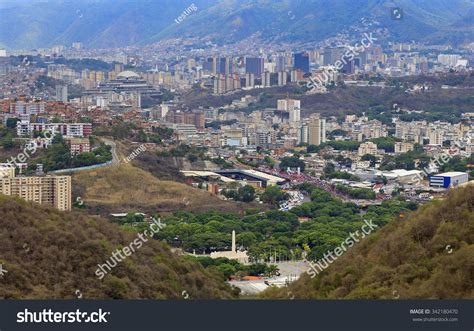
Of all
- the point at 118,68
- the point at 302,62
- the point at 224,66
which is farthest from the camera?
the point at 224,66

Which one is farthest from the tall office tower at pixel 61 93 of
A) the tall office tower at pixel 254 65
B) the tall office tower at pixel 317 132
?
the tall office tower at pixel 254 65

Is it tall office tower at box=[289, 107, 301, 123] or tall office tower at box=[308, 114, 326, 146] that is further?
tall office tower at box=[289, 107, 301, 123]

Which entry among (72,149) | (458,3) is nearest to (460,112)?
(72,149)

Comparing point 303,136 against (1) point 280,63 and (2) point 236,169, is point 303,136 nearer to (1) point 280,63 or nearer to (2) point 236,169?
(2) point 236,169

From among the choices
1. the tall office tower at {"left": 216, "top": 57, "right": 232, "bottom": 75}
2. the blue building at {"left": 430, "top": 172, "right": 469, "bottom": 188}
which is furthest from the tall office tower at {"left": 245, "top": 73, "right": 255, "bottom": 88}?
the blue building at {"left": 430, "top": 172, "right": 469, "bottom": 188}

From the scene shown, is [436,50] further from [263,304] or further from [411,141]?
[263,304]

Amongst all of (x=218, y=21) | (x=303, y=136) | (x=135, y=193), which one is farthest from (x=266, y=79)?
(x=135, y=193)

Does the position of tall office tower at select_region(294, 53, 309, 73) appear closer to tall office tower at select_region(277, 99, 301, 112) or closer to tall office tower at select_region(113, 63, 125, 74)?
tall office tower at select_region(113, 63, 125, 74)
